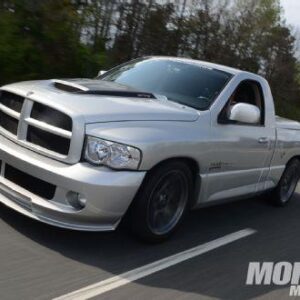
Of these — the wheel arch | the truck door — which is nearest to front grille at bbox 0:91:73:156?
the wheel arch

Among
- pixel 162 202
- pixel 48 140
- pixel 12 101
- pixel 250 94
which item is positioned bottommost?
pixel 162 202

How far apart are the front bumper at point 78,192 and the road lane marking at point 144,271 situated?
1.56 ft

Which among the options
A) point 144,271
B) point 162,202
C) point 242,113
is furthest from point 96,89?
point 144,271

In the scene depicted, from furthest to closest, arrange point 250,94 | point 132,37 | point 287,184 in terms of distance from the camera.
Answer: point 132,37 < point 287,184 < point 250,94

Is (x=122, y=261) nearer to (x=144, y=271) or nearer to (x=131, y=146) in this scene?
(x=144, y=271)

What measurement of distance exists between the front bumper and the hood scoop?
789 mm

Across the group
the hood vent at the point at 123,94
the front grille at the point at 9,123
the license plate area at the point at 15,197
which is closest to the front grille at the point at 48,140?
the front grille at the point at 9,123

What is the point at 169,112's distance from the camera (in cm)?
536

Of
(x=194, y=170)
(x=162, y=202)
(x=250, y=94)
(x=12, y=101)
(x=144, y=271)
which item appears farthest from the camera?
(x=250, y=94)

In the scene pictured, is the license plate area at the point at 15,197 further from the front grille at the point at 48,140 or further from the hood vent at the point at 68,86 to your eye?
the hood vent at the point at 68,86

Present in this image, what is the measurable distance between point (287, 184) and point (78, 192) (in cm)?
434

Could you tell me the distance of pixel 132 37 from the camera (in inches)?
691

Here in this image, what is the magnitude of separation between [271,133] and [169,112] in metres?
2.04

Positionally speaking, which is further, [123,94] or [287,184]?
[287,184]
